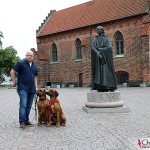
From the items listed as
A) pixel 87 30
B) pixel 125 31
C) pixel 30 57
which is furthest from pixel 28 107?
pixel 87 30

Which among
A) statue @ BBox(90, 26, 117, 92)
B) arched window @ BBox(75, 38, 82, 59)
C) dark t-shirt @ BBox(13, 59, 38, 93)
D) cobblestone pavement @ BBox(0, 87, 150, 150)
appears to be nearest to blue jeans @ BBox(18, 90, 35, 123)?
dark t-shirt @ BBox(13, 59, 38, 93)

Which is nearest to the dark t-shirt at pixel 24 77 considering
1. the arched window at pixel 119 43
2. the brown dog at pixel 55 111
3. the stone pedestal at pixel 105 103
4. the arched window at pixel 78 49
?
the brown dog at pixel 55 111

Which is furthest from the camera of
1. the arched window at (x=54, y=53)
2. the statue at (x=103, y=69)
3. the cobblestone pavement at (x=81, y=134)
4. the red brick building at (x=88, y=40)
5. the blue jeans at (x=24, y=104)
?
the arched window at (x=54, y=53)

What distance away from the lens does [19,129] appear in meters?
8.45

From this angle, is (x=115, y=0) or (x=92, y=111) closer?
(x=92, y=111)

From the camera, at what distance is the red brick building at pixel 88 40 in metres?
33.0

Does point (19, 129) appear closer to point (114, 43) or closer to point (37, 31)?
point (114, 43)

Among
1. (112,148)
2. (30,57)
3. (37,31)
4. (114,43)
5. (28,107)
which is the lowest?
(112,148)

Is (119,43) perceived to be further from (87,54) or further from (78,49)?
(78,49)

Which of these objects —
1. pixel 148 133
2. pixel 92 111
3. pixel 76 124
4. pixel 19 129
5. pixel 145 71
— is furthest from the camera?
pixel 145 71

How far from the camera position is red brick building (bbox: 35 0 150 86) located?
108 ft

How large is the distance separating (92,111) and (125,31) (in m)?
23.8

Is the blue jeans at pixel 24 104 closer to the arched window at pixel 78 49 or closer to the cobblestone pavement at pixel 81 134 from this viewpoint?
the cobblestone pavement at pixel 81 134

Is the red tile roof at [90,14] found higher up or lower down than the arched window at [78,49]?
higher up
